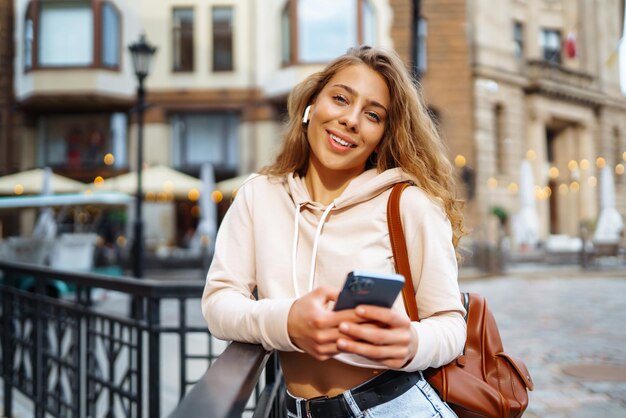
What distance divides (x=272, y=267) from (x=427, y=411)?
0.58 metres

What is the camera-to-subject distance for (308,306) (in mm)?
1341

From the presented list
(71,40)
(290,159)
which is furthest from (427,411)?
(71,40)

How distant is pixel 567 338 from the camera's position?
7.59m

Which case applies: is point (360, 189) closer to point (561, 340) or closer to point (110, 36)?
A: point (561, 340)

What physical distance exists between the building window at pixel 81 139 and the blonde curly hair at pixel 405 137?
22.1 meters

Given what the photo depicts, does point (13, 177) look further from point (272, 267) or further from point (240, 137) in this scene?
point (272, 267)

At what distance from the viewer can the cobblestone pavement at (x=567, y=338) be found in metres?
4.89

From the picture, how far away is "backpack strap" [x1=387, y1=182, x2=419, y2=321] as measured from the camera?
1.61m

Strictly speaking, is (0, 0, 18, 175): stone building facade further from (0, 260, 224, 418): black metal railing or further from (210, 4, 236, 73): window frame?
(0, 260, 224, 418): black metal railing

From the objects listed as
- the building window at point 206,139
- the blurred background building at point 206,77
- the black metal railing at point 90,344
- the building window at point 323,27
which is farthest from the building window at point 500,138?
Result: the black metal railing at point 90,344

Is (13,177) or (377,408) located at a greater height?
(13,177)

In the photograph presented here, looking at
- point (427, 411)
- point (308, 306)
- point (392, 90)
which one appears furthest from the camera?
point (392, 90)

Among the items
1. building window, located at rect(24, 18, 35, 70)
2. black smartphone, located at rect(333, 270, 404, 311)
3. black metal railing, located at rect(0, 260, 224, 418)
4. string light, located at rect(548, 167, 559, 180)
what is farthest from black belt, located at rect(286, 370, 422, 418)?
string light, located at rect(548, 167, 559, 180)

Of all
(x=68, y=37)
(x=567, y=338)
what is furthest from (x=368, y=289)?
(x=68, y=37)
